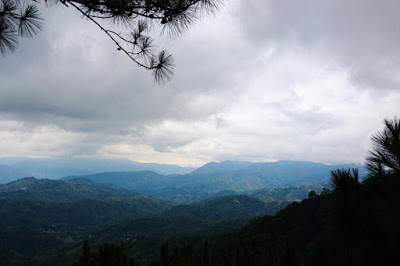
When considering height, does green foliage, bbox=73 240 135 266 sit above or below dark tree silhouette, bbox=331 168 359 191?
below

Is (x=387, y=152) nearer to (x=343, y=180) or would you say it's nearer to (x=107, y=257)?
(x=343, y=180)

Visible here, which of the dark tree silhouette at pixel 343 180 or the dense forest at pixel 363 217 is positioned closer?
the dense forest at pixel 363 217

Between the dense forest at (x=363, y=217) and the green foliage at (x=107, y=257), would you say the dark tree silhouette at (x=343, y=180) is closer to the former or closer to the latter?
the dense forest at (x=363, y=217)

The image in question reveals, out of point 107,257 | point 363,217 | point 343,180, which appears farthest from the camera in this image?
point 107,257

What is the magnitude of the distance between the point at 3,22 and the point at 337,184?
5.39 m

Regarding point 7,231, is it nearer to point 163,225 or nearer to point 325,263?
point 163,225

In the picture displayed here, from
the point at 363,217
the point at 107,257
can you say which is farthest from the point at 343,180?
the point at 107,257

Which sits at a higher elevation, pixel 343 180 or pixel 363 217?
pixel 343 180

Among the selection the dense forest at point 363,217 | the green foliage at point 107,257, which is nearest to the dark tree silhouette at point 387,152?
the dense forest at point 363,217

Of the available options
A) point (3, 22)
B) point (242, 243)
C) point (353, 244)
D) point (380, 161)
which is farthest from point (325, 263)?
point (3, 22)

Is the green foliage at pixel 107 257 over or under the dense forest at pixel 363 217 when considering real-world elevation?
under

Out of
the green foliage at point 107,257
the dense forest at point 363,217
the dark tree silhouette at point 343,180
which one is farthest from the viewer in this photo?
the green foliage at point 107,257

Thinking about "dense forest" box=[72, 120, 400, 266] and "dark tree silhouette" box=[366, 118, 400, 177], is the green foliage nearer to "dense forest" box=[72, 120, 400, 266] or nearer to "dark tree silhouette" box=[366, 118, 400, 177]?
"dense forest" box=[72, 120, 400, 266]

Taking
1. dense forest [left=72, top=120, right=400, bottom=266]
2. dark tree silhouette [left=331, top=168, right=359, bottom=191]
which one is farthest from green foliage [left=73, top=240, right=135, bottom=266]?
dark tree silhouette [left=331, top=168, right=359, bottom=191]
